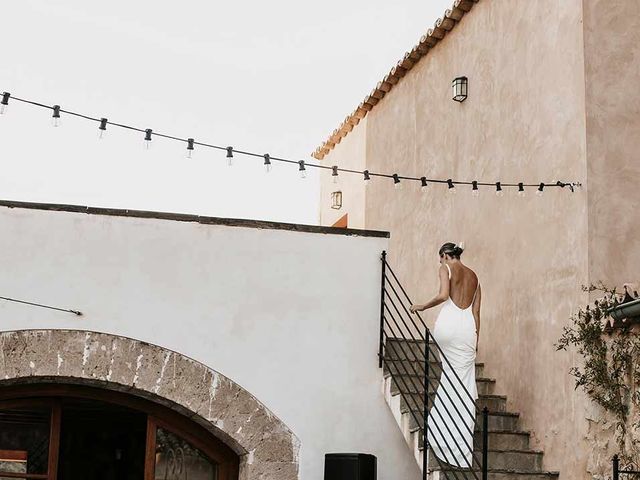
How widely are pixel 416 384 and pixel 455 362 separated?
0.52 m

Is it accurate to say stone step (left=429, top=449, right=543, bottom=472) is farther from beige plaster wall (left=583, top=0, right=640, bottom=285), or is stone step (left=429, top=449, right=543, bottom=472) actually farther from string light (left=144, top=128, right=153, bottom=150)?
string light (left=144, top=128, right=153, bottom=150)

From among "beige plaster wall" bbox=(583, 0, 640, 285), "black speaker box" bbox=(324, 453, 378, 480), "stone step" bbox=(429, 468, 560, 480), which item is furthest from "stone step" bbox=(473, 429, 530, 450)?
"beige plaster wall" bbox=(583, 0, 640, 285)

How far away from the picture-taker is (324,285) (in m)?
8.02

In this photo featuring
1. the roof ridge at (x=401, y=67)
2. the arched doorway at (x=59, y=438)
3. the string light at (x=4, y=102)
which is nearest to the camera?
the string light at (x=4, y=102)

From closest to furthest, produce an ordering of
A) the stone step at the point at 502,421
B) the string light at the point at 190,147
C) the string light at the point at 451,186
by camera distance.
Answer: the string light at the point at 190,147 < the stone step at the point at 502,421 < the string light at the point at 451,186

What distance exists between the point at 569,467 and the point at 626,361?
101 cm

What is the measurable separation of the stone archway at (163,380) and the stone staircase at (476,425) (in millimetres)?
868

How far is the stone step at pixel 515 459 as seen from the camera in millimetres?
7582

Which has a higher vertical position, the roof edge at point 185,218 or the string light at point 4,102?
the string light at point 4,102

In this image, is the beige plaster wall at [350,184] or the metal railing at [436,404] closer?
the metal railing at [436,404]

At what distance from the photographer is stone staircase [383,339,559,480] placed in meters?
7.42

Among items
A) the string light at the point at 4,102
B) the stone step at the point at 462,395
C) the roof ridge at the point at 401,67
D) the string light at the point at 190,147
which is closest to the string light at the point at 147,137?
the string light at the point at 190,147

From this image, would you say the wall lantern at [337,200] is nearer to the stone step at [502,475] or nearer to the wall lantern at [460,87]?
the wall lantern at [460,87]

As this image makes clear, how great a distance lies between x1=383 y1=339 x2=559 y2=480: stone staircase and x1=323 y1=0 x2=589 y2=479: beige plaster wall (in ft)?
0.44
